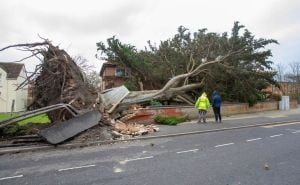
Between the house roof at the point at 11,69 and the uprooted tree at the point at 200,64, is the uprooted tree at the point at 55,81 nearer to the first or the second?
the uprooted tree at the point at 200,64

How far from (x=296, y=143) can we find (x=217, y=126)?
5.13 meters

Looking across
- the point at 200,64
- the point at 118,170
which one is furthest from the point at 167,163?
the point at 200,64

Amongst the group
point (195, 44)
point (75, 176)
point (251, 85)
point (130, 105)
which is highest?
point (195, 44)

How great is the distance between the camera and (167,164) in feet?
28.1

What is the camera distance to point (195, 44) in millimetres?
25359

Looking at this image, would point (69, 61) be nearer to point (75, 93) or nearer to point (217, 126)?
point (75, 93)

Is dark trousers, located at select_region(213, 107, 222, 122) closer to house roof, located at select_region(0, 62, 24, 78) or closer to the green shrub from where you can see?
the green shrub

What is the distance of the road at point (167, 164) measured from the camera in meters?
7.12

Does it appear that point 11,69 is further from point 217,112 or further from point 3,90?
point 217,112

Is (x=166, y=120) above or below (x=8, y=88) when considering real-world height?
below

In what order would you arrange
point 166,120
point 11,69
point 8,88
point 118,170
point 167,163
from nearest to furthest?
point 118,170 → point 167,163 → point 166,120 → point 8,88 → point 11,69

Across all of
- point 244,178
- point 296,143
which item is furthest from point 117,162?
point 296,143

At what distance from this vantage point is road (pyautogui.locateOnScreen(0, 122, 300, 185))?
7124 mm

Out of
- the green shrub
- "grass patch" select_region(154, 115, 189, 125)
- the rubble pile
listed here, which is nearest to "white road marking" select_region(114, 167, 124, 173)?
the rubble pile
